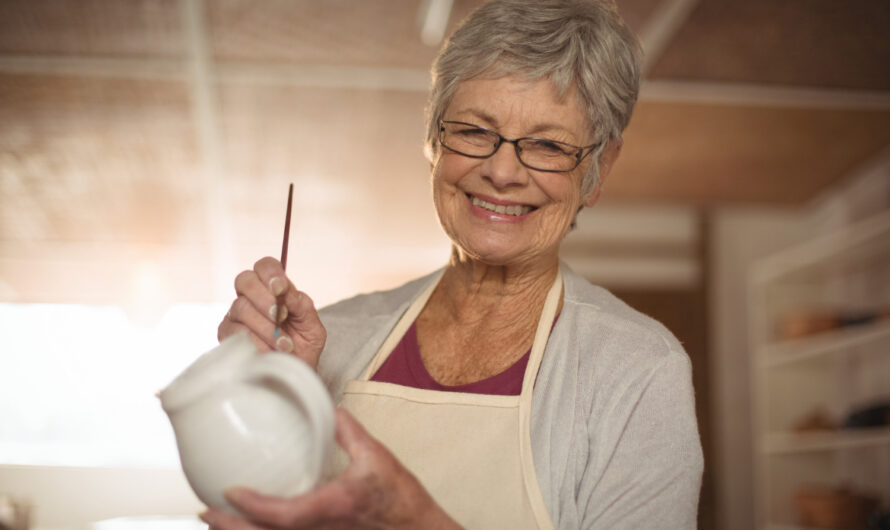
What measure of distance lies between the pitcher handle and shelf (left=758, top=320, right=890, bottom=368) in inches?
131

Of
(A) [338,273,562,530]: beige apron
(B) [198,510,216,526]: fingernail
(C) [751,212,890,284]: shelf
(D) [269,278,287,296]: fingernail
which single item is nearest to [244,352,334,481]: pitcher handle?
(B) [198,510,216,526]: fingernail

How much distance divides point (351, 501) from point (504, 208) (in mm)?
598

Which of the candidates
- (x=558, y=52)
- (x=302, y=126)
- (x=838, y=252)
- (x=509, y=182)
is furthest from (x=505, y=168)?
(x=838, y=252)

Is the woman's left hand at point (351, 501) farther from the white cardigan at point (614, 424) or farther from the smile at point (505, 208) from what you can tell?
the smile at point (505, 208)

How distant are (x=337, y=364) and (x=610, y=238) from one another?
4576mm

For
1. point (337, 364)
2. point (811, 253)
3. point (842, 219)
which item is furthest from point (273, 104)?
point (842, 219)

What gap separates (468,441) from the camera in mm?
1209

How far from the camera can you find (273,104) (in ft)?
10.6

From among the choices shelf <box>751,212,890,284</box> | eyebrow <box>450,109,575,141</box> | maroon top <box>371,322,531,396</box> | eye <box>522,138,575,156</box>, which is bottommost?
maroon top <box>371,322,531,396</box>

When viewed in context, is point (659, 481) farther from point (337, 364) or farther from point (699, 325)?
point (699, 325)

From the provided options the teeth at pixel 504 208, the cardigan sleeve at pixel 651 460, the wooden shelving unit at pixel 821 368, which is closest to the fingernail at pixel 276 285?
the teeth at pixel 504 208

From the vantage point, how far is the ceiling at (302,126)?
8.84 ft

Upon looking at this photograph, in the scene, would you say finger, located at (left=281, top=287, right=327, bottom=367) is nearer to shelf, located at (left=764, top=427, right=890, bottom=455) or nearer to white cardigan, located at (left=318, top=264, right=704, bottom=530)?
Answer: white cardigan, located at (left=318, top=264, right=704, bottom=530)

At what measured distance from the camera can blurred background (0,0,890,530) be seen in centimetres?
279
